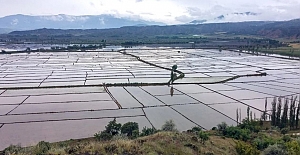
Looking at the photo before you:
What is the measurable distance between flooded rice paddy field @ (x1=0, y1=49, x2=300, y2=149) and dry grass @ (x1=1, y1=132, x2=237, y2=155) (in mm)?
5877

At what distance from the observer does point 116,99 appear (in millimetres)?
26078

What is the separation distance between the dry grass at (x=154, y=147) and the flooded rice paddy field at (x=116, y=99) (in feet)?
19.3

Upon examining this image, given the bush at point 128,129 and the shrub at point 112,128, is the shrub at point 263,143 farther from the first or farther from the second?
the shrub at point 112,128

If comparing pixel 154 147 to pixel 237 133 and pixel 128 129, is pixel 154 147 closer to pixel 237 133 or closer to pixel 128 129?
pixel 128 129

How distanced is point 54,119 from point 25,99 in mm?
7149

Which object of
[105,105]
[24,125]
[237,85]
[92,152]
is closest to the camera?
[92,152]

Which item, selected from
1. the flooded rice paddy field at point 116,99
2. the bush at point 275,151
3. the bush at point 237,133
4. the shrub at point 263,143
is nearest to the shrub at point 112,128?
the flooded rice paddy field at point 116,99

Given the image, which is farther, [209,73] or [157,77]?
[209,73]

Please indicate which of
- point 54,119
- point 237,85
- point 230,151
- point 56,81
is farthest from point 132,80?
Result: point 230,151

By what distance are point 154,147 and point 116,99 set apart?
15.7 metres

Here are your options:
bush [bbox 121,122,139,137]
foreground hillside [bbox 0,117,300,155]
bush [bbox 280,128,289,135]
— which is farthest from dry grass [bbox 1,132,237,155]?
bush [bbox 280,128,289,135]

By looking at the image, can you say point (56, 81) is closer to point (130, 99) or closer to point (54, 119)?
point (130, 99)

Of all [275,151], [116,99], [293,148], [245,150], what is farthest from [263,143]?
[116,99]

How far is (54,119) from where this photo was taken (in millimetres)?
20734
